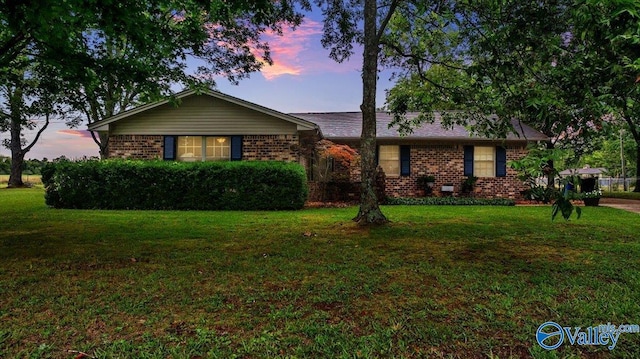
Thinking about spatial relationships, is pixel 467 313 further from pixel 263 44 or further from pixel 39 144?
pixel 39 144

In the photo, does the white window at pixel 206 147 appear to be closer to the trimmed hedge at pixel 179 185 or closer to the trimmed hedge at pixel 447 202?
the trimmed hedge at pixel 179 185

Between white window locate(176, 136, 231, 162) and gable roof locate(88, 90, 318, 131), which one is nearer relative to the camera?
gable roof locate(88, 90, 318, 131)

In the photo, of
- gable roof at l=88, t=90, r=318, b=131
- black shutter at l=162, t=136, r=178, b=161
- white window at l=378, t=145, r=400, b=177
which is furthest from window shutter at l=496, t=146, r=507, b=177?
black shutter at l=162, t=136, r=178, b=161

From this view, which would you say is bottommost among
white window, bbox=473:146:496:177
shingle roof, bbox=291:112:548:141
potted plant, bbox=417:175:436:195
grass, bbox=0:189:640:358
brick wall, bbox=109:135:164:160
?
grass, bbox=0:189:640:358

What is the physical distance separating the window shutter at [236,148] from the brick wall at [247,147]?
0.13 meters

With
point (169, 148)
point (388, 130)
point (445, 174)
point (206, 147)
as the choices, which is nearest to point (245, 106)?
point (206, 147)

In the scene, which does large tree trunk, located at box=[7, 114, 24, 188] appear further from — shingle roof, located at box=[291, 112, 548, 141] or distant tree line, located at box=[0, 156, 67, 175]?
shingle roof, located at box=[291, 112, 548, 141]

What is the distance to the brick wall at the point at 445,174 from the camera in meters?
16.8

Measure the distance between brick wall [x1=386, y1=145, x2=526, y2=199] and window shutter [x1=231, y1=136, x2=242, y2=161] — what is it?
7.00 meters

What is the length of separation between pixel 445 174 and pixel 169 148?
1213 centimetres

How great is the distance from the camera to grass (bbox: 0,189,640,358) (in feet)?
8.43

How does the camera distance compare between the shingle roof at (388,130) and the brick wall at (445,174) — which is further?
the brick wall at (445,174)

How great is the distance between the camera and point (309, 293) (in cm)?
357

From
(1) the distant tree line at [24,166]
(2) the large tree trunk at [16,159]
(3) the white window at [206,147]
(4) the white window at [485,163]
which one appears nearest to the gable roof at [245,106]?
(3) the white window at [206,147]
